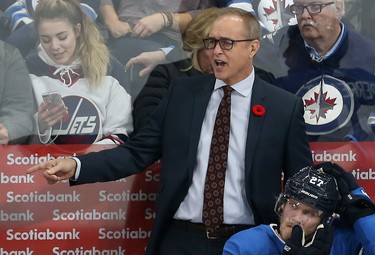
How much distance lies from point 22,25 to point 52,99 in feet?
1.18

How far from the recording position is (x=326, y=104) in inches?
163

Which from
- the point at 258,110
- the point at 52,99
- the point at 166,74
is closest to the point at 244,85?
the point at 258,110

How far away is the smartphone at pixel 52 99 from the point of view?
13.4ft

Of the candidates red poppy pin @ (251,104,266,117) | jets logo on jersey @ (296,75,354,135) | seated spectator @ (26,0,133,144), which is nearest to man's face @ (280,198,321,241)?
red poppy pin @ (251,104,266,117)

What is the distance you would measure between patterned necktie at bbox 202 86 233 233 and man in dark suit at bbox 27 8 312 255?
0.03m

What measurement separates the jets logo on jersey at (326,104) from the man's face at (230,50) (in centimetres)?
60

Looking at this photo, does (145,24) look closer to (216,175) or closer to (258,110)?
(258,110)

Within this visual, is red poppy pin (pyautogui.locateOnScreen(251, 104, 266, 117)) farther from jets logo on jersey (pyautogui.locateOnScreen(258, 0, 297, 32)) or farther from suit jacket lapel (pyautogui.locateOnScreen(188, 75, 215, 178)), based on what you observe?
jets logo on jersey (pyautogui.locateOnScreen(258, 0, 297, 32))

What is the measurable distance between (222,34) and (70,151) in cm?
98

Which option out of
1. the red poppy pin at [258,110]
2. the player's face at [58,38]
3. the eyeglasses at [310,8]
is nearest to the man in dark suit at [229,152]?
the red poppy pin at [258,110]

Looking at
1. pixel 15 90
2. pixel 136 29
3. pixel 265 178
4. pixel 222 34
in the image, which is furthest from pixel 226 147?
pixel 15 90

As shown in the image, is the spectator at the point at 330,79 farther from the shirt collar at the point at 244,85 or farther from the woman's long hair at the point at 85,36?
the woman's long hair at the point at 85,36

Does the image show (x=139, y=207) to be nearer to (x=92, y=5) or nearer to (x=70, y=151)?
(x=70, y=151)

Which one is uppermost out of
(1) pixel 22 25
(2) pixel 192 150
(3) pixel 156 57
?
(1) pixel 22 25
